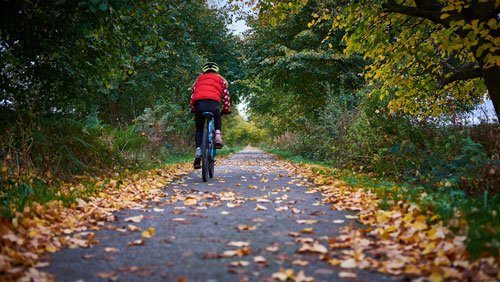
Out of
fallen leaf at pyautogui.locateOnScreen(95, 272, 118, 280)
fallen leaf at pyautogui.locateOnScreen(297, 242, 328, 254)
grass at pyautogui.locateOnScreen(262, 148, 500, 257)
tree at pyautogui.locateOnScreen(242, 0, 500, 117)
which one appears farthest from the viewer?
tree at pyautogui.locateOnScreen(242, 0, 500, 117)

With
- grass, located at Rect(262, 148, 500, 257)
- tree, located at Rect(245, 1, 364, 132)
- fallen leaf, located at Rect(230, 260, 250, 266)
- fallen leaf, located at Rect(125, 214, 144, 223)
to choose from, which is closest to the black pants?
fallen leaf, located at Rect(125, 214, 144, 223)

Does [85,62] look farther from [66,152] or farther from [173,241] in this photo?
[173,241]

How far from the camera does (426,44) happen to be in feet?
30.2

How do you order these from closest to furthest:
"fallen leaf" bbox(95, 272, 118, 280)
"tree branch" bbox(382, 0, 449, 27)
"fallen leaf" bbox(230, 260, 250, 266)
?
"fallen leaf" bbox(95, 272, 118, 280) < "fallen leaf" bbox(230, 260, 250, 266) < "tree branch" bbox(382, 0, 449, 27)

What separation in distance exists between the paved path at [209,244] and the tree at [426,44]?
13.5 feet

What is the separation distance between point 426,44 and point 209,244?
779cm

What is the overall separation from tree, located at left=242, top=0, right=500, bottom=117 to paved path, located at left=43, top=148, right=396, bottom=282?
411 centimetres

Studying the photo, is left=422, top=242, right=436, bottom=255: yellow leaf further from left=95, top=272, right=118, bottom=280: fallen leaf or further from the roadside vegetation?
left=95, top=272, right=118, bottom=280: fallen leaf

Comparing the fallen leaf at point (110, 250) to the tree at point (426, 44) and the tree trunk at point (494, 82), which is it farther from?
the tree trunk at point (494, 82)

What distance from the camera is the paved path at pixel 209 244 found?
2836 mm

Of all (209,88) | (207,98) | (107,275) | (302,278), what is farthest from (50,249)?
(209,88)

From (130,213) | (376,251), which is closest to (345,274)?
(376,251)

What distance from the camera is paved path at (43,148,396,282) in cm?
284

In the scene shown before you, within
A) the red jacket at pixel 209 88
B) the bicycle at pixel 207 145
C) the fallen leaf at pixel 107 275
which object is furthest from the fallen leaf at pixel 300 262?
the red jacket at pixel 209 88
